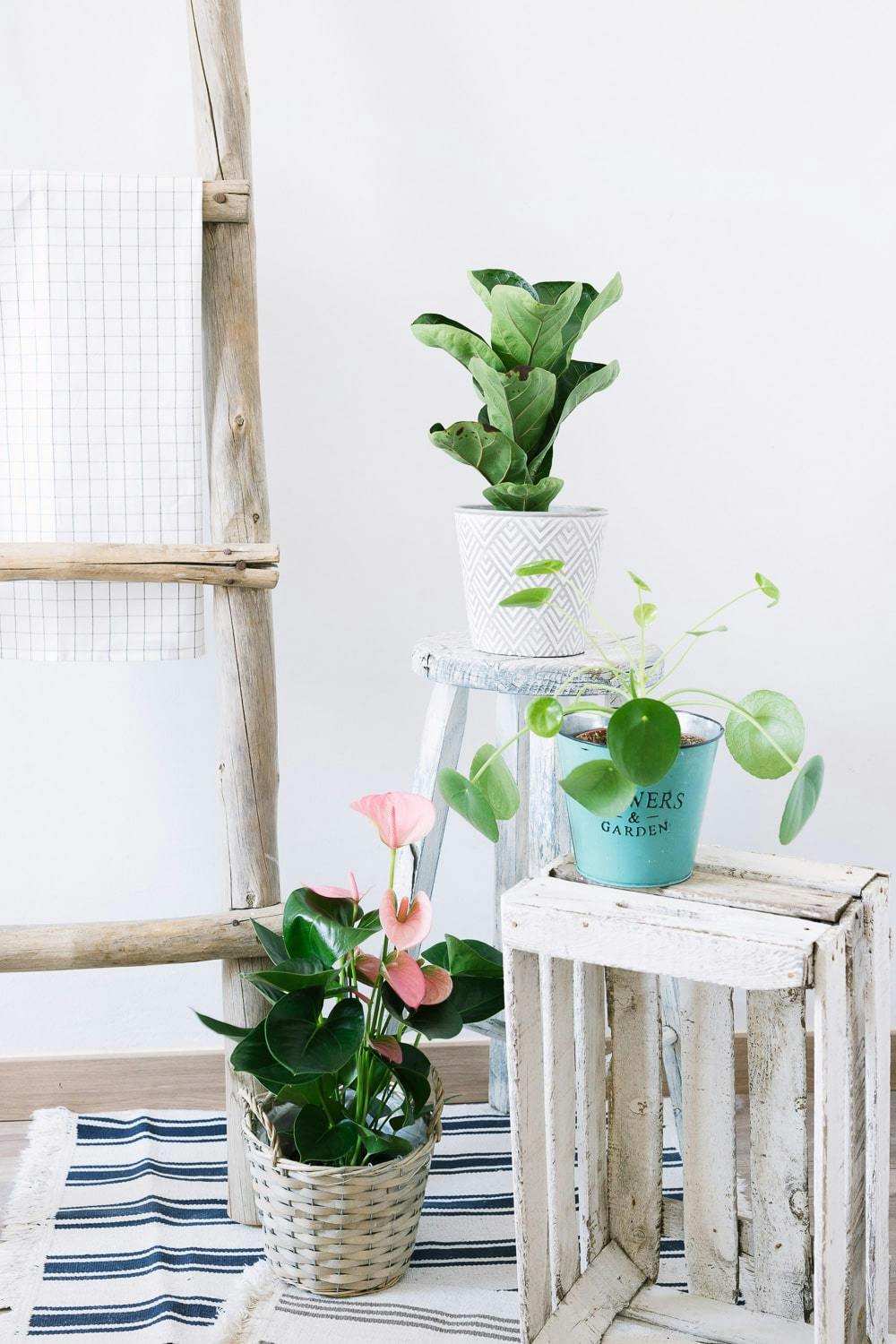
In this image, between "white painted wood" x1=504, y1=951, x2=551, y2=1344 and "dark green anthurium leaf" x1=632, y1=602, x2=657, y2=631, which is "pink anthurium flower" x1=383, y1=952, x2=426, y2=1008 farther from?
"dark green anthurium leaf" x1=632, y1=602, x2=657, y2=631

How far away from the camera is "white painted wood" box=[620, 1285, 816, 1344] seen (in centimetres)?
105

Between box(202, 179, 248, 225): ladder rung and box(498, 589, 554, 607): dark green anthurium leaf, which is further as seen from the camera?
box(202, 179, 248, 225): ladder rung

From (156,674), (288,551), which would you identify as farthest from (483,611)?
(156,674)

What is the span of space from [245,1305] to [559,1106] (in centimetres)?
40

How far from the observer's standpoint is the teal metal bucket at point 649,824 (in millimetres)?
953

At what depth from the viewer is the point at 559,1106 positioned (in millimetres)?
1047

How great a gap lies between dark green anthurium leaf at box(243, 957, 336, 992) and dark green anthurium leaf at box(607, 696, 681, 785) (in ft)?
1.34

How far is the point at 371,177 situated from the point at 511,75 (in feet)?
0.66

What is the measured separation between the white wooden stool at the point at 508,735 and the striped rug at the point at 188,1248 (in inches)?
7.6

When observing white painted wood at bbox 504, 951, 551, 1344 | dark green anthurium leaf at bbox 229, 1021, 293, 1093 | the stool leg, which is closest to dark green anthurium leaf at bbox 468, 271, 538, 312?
the stool leg

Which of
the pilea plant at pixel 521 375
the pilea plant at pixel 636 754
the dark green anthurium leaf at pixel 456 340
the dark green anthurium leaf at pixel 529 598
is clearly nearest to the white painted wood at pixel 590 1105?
the pilea plant at pixel 636 754

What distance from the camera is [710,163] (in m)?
1.46

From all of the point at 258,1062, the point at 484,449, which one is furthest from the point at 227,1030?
the point at 484,449

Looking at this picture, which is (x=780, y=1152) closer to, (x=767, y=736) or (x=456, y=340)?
(x=767, y=736)
